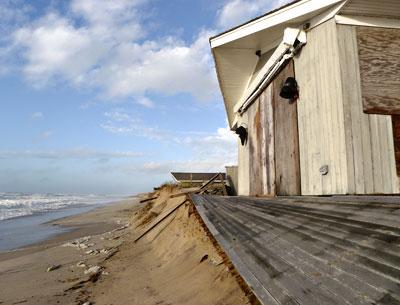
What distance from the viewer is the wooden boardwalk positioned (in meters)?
2.26

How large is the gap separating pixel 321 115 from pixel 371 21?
6.33ft

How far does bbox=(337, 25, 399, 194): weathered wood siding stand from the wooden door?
1521 mm

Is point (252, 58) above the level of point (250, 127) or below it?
above

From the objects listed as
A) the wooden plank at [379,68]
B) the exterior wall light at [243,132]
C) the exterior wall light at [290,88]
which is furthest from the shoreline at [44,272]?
the wooden plank at [379,68]

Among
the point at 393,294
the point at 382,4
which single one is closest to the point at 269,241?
the point at 393,294

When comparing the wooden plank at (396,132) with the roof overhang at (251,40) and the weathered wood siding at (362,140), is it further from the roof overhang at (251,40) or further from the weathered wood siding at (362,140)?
the roof overhang at (251,40)

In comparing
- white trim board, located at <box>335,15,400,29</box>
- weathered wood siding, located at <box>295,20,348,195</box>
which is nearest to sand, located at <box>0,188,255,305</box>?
weathered wood siding, located at <box>295,20,348,195</box>

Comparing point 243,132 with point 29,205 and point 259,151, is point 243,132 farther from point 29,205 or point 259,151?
point 29,205

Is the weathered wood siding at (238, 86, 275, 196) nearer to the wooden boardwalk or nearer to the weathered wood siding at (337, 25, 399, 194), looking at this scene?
the weathered wood siding at (337, 25, 399, 194)

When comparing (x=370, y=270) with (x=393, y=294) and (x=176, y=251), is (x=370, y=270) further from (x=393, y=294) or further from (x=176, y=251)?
(x=176, y=251)

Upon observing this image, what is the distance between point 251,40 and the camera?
385 inches

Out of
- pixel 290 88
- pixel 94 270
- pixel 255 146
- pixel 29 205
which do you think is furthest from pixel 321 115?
pixel 29 205

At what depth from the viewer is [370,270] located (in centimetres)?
235

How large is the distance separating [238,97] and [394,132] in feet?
24.8
